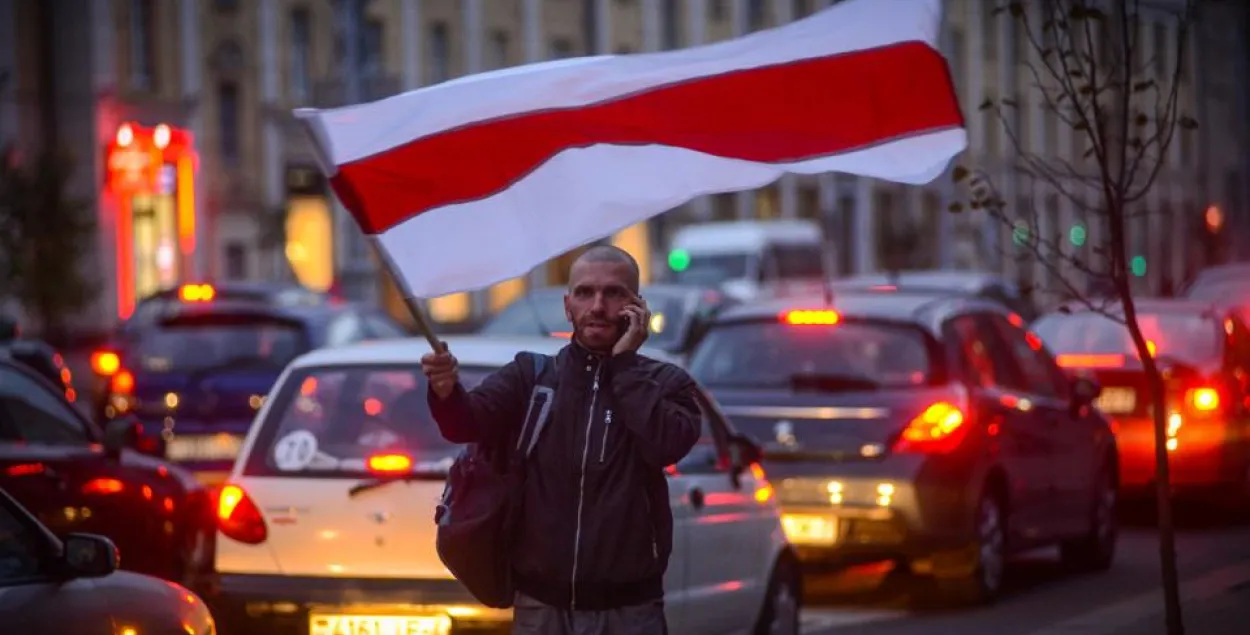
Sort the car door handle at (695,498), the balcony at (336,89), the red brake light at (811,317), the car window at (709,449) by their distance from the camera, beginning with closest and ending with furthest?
the car door handle at (695,498)
the car window at (709,449)
the red brake light at (811,317)
the balcony at (336,89)

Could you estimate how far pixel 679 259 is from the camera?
51.6 m

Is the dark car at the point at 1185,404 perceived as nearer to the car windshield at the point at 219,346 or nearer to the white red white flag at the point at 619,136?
the car windshield at the point at 219,346

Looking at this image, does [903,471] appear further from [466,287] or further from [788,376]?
[466,287]

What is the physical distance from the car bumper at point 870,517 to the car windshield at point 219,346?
5862mm

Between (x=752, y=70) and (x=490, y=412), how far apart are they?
1.53m

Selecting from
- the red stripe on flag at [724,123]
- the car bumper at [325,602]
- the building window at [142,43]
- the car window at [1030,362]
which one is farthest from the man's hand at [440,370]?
the building window at [142,43]

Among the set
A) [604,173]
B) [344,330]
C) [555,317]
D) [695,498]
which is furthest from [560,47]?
[604,173]

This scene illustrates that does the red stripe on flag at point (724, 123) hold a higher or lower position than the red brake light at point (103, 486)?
higher

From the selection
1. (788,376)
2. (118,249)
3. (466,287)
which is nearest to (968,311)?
(788,376)

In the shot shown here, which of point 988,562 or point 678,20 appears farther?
point 678,20

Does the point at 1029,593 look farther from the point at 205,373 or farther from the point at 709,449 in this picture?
the point at 205,373

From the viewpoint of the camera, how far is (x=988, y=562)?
1384 centimetres

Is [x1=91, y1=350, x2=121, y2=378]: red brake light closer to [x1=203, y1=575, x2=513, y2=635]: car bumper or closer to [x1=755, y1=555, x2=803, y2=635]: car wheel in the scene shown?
[x1=755, y1=555, x2=803, y2=635]: car wheel

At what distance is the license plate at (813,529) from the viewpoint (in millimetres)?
13500
